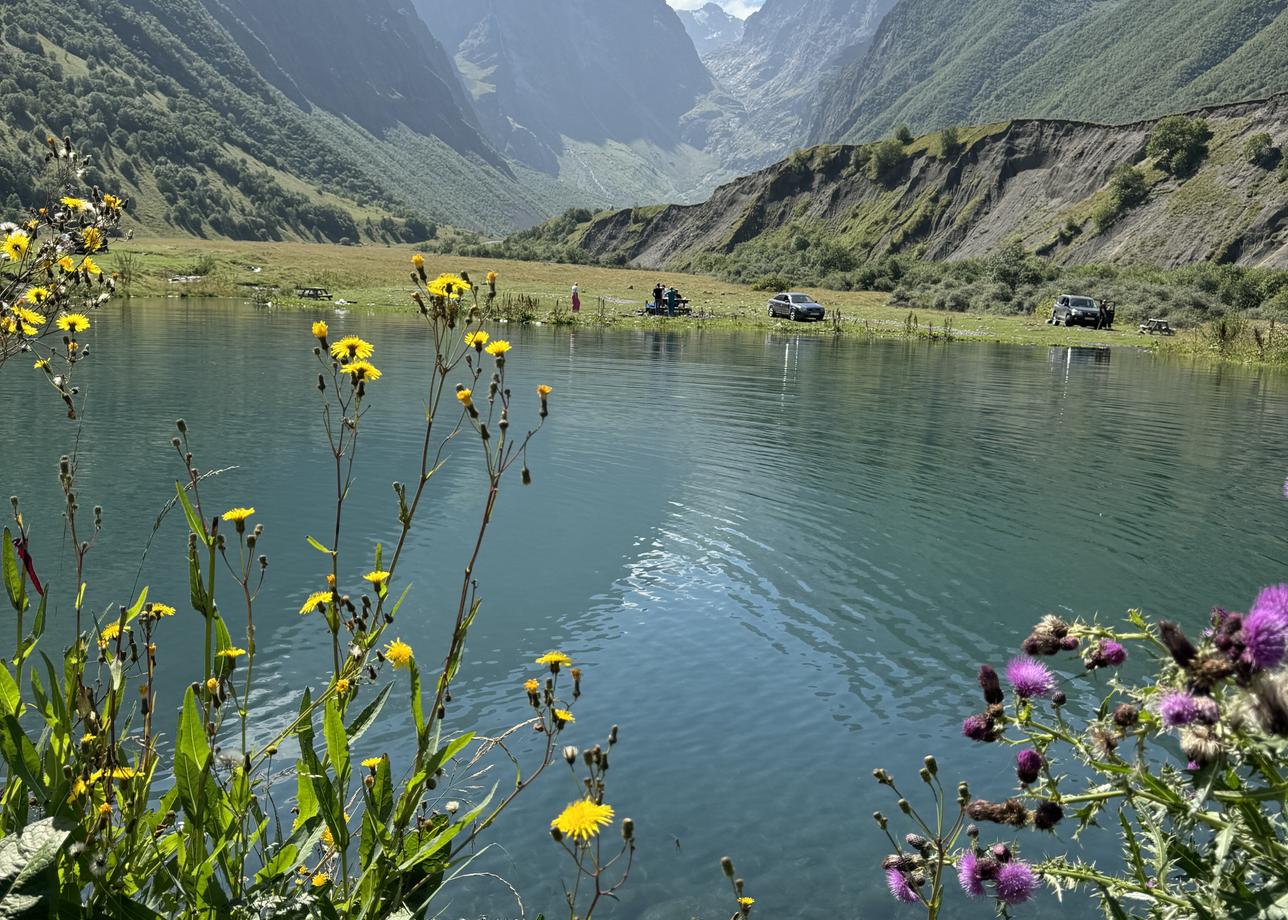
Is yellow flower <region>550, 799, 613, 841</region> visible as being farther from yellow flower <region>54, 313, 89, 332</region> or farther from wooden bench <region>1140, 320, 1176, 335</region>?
wooden bench <region>1140, 320, 1176, 335</region>

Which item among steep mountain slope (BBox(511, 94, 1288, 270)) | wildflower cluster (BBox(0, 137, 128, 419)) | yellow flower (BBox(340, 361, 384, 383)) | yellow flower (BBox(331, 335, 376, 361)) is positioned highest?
steep mountain slope (BBox(511, 94, 1288, 270))

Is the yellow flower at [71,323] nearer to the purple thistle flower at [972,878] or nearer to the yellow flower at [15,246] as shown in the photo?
the yellow flower at [15,246]

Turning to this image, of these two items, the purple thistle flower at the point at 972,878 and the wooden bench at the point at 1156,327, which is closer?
the purple thistle flower at the point at 972,878

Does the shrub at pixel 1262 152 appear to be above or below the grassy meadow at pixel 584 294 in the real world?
above

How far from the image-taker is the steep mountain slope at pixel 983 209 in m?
80.2

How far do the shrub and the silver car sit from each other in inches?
1712

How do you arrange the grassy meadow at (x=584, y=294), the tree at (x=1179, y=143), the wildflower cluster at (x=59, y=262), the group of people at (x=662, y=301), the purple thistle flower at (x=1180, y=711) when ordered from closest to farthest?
1. the purple thistle flower at (x=1180, y=711)
2. the wildflower cluster at (x=59, y=262)
3. the grassy meadow at (x=584, y=294)
4. the group of people at (x=662, y=301)
5. the tree at (x=1179, y=143)

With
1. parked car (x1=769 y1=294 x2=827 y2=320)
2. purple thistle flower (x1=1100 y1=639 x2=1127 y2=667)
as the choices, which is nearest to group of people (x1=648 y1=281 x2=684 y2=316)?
parked car (x1=769 y1=294 x2=827 y2=320)

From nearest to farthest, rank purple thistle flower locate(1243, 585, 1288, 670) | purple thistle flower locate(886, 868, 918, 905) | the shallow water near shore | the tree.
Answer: purple thistle flower locate(1243, 585, 1288, 670) → purple thistle flower locate(886, 868, 918, 905) → the shallow water near shore → the tree

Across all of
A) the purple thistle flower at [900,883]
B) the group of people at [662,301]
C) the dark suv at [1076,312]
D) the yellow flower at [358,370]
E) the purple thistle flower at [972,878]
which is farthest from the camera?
the dark suv at [1076,312]

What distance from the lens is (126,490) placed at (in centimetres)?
1439

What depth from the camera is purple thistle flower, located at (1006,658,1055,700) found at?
3.20m

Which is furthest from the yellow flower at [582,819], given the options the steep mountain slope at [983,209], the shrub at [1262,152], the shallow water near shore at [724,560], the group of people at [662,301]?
the shrub at [1262,152]

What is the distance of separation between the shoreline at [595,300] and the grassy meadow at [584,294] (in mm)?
78
